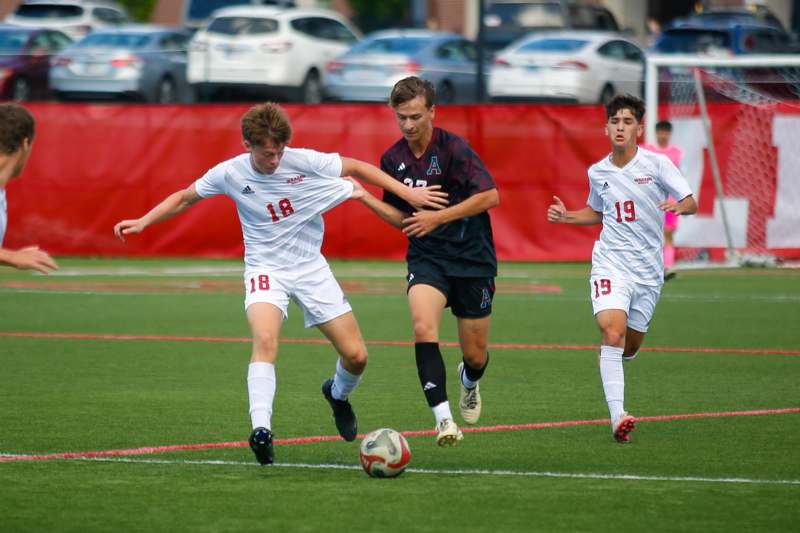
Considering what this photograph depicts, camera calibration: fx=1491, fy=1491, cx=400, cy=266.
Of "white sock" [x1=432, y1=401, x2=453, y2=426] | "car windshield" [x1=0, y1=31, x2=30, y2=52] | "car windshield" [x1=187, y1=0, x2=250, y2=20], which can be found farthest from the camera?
"car windshield" [x1=187, y1=0, x2=250, y2=20]

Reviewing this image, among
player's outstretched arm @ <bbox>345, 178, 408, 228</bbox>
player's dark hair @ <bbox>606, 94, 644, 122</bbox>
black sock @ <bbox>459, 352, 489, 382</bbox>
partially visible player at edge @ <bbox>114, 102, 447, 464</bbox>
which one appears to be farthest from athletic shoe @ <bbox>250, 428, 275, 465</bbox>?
player's dark hair @ <bbox>606, 94, 644, 122</bbox>

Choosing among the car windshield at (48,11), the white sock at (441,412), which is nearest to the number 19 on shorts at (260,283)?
the white sock at (441,412)

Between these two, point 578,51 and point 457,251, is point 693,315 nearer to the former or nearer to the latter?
point 457,251

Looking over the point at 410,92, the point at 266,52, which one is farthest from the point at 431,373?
the point at 266,52

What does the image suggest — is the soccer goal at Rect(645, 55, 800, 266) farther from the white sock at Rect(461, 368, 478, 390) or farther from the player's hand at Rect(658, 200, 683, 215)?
the white sock at Rect(461, 368, 478, 390)

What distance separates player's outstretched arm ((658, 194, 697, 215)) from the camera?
962 centimetres

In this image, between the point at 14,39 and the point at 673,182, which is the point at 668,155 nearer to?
the point at 673,182

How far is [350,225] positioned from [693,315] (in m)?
8.28

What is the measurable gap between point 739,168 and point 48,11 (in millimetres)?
24341

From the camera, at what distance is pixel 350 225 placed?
943 inches

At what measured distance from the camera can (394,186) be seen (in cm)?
874

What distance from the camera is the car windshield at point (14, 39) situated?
32.4 m

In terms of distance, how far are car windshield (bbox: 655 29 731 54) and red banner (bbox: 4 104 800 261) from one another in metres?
12.5

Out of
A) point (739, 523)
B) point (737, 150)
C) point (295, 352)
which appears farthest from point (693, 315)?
point (739, 523)
